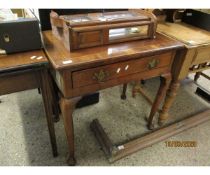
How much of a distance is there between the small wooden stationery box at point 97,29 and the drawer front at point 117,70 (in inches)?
4.9

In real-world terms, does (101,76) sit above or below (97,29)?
below

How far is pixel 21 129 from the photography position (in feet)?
4.41

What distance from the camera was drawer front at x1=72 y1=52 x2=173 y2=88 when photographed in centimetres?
82

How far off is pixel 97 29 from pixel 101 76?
0.21 meters

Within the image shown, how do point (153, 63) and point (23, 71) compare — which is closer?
point (23, 71)

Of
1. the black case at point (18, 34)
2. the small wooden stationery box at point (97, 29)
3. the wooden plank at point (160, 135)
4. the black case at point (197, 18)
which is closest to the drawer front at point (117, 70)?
the small wooden stationery box at point (97, 29)

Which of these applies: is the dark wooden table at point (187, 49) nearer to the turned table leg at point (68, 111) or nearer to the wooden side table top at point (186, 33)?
the wooden side table top at point (186, 33)

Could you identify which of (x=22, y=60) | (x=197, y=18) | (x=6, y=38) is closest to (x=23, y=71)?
(x=22, y=60)

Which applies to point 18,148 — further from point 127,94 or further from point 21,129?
point 127,94

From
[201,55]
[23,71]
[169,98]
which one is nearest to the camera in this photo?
[23,71]

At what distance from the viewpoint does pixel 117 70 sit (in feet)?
2.89

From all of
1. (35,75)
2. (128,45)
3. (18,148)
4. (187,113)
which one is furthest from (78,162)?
(187,113)

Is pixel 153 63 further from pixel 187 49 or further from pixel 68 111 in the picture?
pixel 68 111

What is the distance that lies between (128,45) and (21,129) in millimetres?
962
